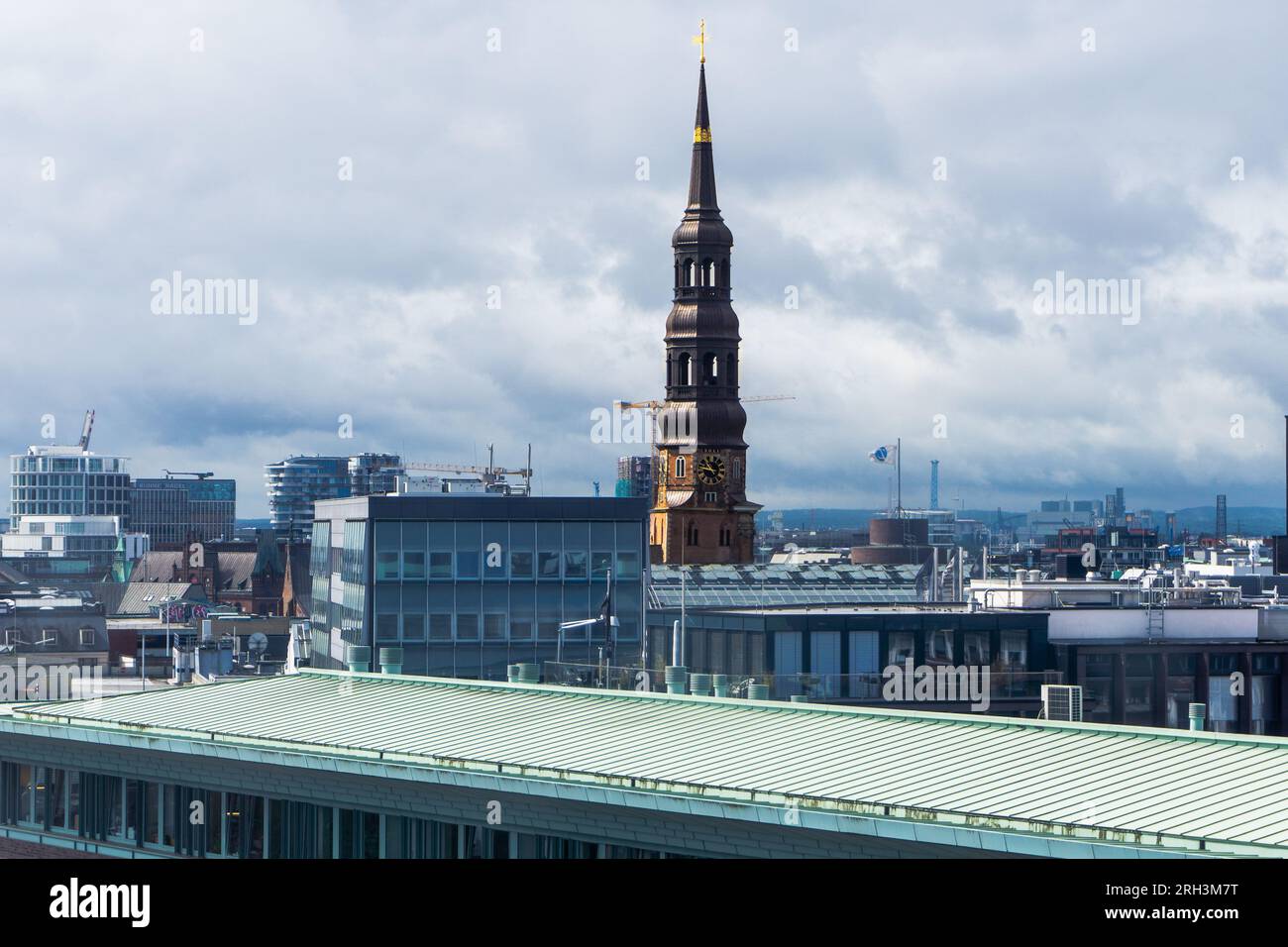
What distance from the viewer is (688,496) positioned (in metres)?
177

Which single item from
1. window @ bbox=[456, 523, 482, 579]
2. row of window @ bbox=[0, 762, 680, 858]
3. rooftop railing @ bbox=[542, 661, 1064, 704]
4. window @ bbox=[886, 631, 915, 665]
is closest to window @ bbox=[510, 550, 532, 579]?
window @ bbox=[456, 523, 482, 579]

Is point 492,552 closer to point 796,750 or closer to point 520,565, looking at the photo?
point 520,565

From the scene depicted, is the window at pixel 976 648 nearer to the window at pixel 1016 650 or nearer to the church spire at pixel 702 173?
the window at pixel 1016 650

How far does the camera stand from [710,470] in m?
178

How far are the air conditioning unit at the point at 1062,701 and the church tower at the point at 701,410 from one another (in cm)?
10614

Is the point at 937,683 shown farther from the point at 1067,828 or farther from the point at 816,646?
the point at 1067,828

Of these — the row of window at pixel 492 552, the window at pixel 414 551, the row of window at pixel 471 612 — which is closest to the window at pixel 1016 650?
the row of window at pixel 471 612

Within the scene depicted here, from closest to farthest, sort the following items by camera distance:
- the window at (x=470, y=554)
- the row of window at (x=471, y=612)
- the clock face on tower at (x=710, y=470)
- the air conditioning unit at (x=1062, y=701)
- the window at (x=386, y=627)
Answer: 1. the air conditioning unit at (x=1062, y=701)
2. the window at (x=386, y=627)
3. the row of window at (x=471, y=612)
4. the window at (x=470, y=554)
5. the clock face on tower at (x=710, y=470)

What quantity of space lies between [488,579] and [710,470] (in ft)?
326

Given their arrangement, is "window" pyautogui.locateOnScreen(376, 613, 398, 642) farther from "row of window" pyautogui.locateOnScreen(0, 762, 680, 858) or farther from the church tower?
the church tower

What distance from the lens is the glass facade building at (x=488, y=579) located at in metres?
78.5

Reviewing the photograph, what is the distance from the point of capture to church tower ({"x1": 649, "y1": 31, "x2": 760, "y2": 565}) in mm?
170625
